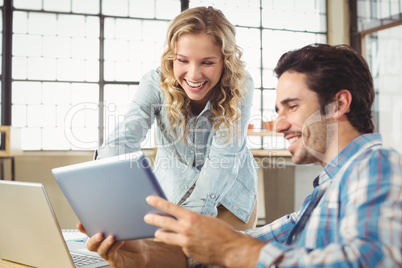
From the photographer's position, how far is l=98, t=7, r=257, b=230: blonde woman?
1.47m

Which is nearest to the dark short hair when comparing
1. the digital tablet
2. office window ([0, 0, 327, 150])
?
the digital tablet

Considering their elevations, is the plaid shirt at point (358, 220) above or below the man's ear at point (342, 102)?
below

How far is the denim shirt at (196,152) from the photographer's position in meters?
1.47

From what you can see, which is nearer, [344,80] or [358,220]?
[358,220]

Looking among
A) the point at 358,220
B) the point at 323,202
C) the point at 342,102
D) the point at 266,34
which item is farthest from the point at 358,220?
the point at 266,34

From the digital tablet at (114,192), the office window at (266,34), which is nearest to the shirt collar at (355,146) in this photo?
the digital tablet at (114,192)

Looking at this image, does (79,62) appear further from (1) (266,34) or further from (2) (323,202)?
(2) (323,202)

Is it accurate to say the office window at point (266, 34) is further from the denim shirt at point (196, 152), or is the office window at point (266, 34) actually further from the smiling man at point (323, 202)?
the smiling man at point (323, 202)

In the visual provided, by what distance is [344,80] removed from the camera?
100 cm

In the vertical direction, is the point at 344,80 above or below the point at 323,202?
above

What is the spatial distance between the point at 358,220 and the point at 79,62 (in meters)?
4.55

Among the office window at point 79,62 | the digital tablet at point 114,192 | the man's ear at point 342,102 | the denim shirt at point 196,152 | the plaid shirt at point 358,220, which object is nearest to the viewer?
the plaid shirt at point 358,220

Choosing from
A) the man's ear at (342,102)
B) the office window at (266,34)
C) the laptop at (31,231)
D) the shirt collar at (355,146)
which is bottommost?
the laptop at (31,231)

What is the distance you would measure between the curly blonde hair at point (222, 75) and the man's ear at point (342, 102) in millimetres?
584
